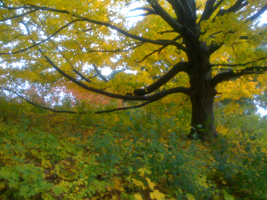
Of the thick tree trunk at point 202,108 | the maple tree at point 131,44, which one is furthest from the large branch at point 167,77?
the thick tree trunk at point 202,108

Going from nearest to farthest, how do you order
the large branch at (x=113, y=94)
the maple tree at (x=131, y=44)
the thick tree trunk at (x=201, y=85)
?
the maple tree at (x=131, y=44) < the large branch at (x=113, y=94) < the thick tree trunk at (x=201, y=85)

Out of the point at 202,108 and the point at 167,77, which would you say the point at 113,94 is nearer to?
the point at 167,77

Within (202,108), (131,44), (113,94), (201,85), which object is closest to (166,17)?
(131,44)

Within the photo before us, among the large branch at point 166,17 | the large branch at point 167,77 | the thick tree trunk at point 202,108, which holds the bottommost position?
the thick tree trunk at point 202,108

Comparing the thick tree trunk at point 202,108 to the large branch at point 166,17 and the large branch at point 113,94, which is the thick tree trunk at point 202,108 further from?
the large branch at point 166,17

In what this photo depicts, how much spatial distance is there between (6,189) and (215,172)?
2.77 m

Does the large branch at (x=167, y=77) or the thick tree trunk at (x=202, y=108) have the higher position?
the large branch at (x=167, y=77)

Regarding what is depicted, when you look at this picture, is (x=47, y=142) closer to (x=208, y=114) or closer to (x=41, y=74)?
(x=41, y=74)

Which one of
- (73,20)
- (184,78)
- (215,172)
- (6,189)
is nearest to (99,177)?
(6,189)

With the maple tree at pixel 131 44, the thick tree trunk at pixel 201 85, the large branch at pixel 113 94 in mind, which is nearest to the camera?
the maple tree at pixel 131 44

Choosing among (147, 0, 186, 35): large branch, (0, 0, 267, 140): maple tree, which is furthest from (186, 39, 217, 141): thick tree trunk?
(147, 0, 186, 35): large branch

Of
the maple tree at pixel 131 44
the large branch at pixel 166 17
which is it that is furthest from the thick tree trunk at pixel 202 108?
the large branch at pixel 166 17

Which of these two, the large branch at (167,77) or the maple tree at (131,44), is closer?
the maple tree at (131,44)

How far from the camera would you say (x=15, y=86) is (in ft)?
26.1
